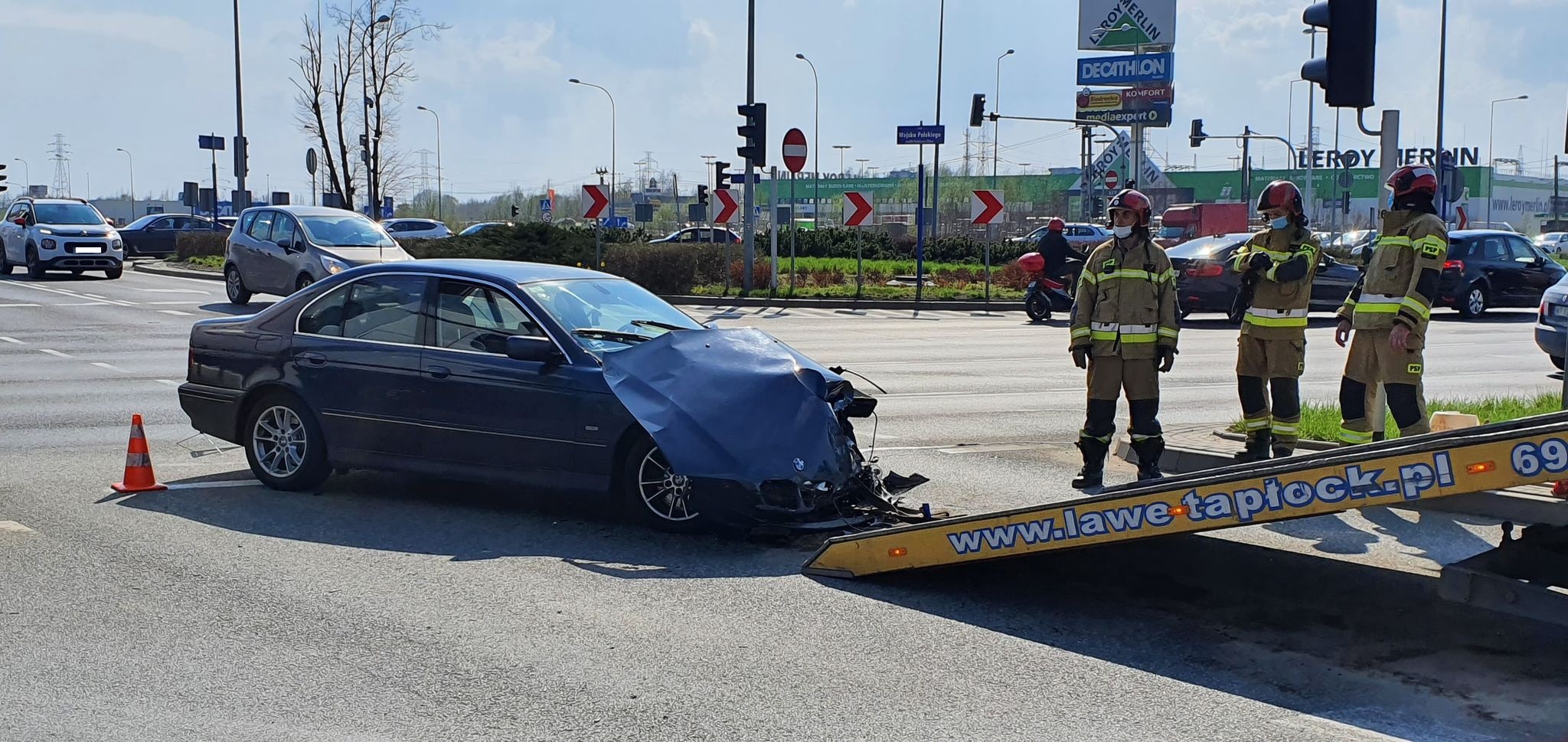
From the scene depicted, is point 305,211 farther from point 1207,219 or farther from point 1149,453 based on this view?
point 1207,219

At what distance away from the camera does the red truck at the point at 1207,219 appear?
Result: 181 ft

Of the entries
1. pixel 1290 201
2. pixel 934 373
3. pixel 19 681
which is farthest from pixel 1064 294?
pixel 19 681

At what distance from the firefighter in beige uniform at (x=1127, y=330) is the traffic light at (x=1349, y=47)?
209 centimetres

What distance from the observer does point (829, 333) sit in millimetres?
21438

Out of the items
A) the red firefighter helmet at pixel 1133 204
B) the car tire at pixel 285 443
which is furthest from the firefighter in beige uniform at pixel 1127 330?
the car tire at pixel 285 443

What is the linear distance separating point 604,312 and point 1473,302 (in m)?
20.8

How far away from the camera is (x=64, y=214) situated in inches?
1264

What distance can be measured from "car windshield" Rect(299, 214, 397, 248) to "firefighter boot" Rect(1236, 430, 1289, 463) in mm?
16943

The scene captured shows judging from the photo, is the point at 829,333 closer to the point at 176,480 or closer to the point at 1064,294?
the point at 1064,294

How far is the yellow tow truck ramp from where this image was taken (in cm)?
503

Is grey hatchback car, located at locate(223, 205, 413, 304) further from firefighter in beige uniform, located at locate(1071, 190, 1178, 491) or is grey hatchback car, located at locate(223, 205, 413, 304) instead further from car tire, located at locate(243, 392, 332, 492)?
firefighter in beige uniform, located at locate(1071, 190, 1178, 491)

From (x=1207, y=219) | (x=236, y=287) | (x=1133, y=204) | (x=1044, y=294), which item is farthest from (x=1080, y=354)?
(x=1207, y=219)

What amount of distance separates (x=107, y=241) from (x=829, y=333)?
18813mm

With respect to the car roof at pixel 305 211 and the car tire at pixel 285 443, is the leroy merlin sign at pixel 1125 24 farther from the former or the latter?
the car tire at pixel 285 443
